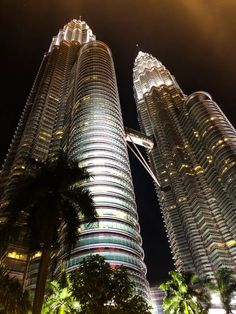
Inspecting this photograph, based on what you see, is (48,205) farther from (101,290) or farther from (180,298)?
(180,298)

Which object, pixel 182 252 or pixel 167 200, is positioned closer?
pixel 182 252

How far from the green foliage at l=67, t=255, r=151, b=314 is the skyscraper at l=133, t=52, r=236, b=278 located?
10110 centimetres

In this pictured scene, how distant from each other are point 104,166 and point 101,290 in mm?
79574

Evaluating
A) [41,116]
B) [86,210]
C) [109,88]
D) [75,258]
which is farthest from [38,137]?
[86,210]

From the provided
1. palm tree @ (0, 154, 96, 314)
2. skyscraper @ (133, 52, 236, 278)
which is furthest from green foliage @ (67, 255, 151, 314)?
skyscraper @ (133, 52, 236, 278)

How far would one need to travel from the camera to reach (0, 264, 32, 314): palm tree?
60.0ft

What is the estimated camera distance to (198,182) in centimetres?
14600

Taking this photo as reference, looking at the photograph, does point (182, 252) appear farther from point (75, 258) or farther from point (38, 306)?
point (38, 306)

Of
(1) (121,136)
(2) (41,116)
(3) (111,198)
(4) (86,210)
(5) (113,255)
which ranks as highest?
(2) (41,116)

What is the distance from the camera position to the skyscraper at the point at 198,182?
404ft

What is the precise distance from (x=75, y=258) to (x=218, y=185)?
7499 cm

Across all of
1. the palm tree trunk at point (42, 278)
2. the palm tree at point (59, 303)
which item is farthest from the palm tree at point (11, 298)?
the palm tree at point (59, 303)

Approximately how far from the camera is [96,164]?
103 meters

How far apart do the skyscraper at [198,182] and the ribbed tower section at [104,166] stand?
40904 millimetres
